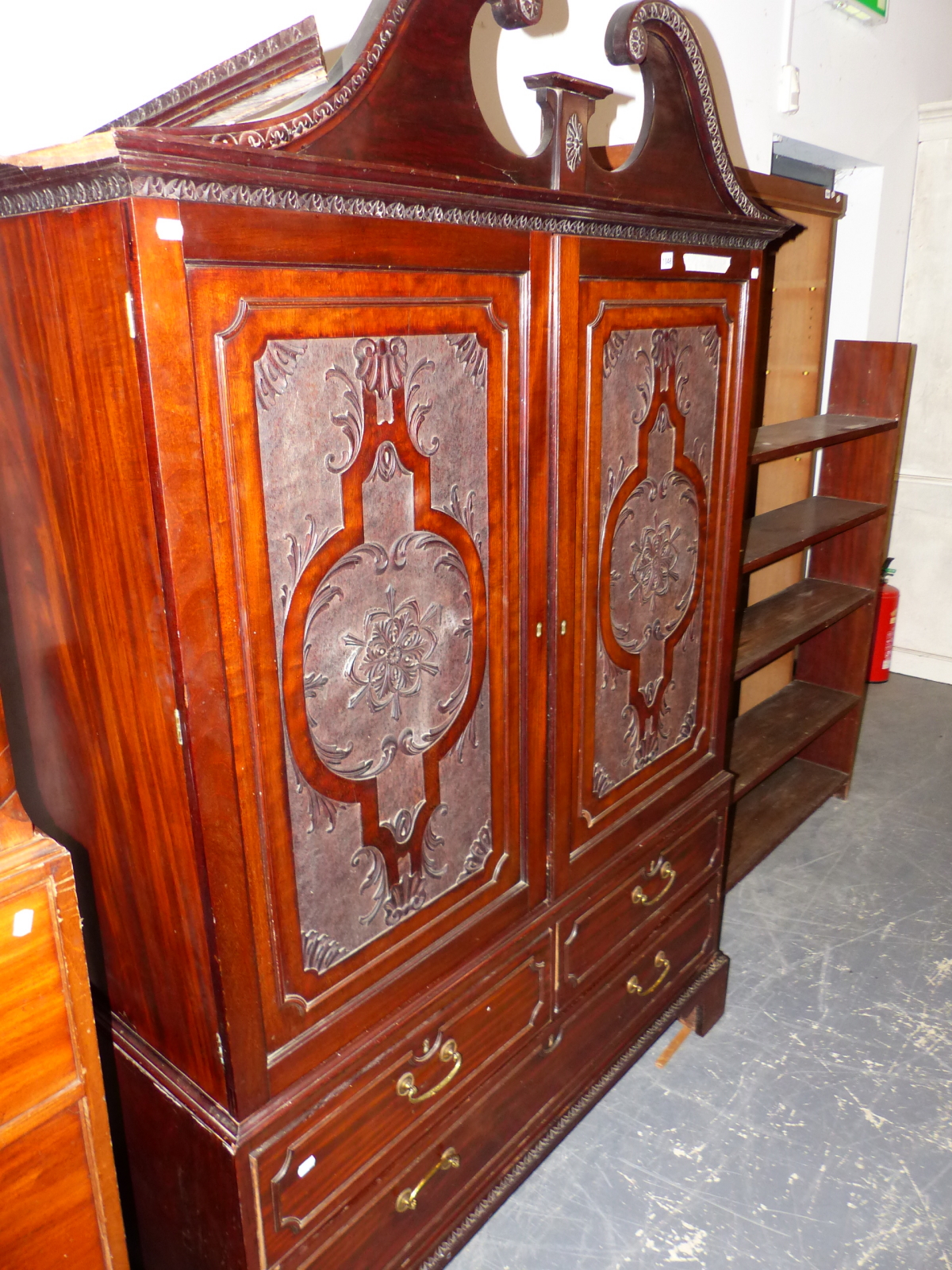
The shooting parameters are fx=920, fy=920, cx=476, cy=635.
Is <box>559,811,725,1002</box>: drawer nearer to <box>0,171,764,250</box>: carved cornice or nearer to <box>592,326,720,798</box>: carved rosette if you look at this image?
<box>592,326,720,798</box>: carved rosette

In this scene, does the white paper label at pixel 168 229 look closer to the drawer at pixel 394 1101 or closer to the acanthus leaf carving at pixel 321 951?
the acanthus leaf carving at pixel 321 951

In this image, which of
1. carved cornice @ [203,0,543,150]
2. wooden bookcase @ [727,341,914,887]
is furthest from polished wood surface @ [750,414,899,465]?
carved cornice @ [203,0,543,150]

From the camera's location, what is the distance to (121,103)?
1.34m

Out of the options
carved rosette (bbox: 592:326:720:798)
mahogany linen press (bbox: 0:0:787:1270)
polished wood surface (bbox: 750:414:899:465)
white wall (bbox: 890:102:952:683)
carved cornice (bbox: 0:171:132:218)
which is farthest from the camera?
white wall (bbox: 890:102:952:683)

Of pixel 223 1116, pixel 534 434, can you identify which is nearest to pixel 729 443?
pixel 534 434

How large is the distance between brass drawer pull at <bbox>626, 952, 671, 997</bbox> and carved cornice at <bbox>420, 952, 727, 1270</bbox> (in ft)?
0.28

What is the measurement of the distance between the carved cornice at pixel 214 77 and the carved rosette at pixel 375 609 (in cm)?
38

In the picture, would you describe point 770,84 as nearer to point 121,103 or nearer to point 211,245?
point 121,103

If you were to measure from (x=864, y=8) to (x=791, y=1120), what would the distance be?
10.5 ft

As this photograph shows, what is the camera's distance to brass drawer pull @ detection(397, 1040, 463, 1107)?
136cm

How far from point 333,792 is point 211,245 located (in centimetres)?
64

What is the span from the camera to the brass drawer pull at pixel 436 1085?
136cm

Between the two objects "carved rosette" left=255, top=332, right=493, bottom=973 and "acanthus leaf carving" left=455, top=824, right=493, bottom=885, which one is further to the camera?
"acanthus leaf carving" left=455, top=824, right=493, bottom=885

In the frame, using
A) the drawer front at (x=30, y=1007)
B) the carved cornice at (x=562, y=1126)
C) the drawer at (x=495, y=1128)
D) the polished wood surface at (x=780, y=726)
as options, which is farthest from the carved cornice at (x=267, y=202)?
the polished wood surface at (x=780, y=726)
